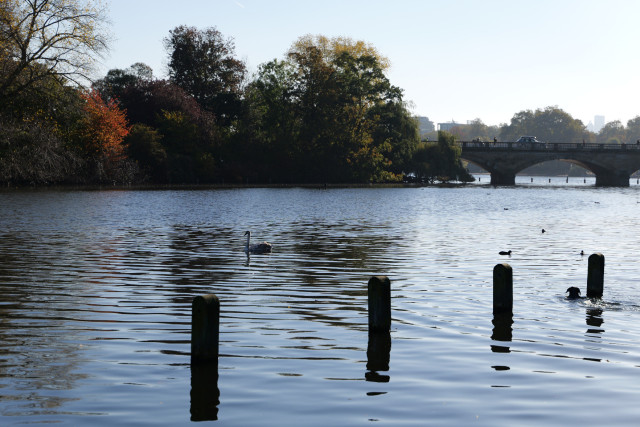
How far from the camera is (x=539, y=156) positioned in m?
125

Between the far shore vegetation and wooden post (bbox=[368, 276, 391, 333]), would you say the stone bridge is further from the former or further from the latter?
wooden post (bbox=[368, 276, 391, 333])

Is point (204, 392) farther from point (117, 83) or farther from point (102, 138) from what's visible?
point (117, 83)

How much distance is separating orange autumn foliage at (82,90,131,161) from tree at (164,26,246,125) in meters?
25.7

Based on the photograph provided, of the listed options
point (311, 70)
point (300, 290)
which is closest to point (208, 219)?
point (300, 290)

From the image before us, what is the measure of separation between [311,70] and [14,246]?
77902 mm

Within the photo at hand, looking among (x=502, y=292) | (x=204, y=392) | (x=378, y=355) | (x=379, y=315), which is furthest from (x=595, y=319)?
(x=204, y=392)

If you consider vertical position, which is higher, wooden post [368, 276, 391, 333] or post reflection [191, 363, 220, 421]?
wooden post [368, 276, 391, 333]

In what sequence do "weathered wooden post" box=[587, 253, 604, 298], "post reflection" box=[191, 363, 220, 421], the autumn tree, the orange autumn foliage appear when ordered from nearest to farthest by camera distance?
"post reflection" box=[191, 363, 220, 421], "weathered wooden post" box=[587, 253, 604, 298], the autumn tree, the orange autumn foliage

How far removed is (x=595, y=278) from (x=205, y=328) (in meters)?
10.1

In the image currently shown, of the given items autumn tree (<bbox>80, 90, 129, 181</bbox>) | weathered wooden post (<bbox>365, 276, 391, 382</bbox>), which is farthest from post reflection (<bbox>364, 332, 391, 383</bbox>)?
autumn tree (<bbox>80, 90, 129, 181</bbox>)

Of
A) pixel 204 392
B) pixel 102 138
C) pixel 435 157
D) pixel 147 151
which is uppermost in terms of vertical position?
pixel 435 157

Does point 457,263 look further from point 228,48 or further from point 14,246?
point 228,48

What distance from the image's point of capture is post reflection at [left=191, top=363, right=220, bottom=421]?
9.04 m

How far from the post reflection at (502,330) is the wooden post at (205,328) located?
176 inches
